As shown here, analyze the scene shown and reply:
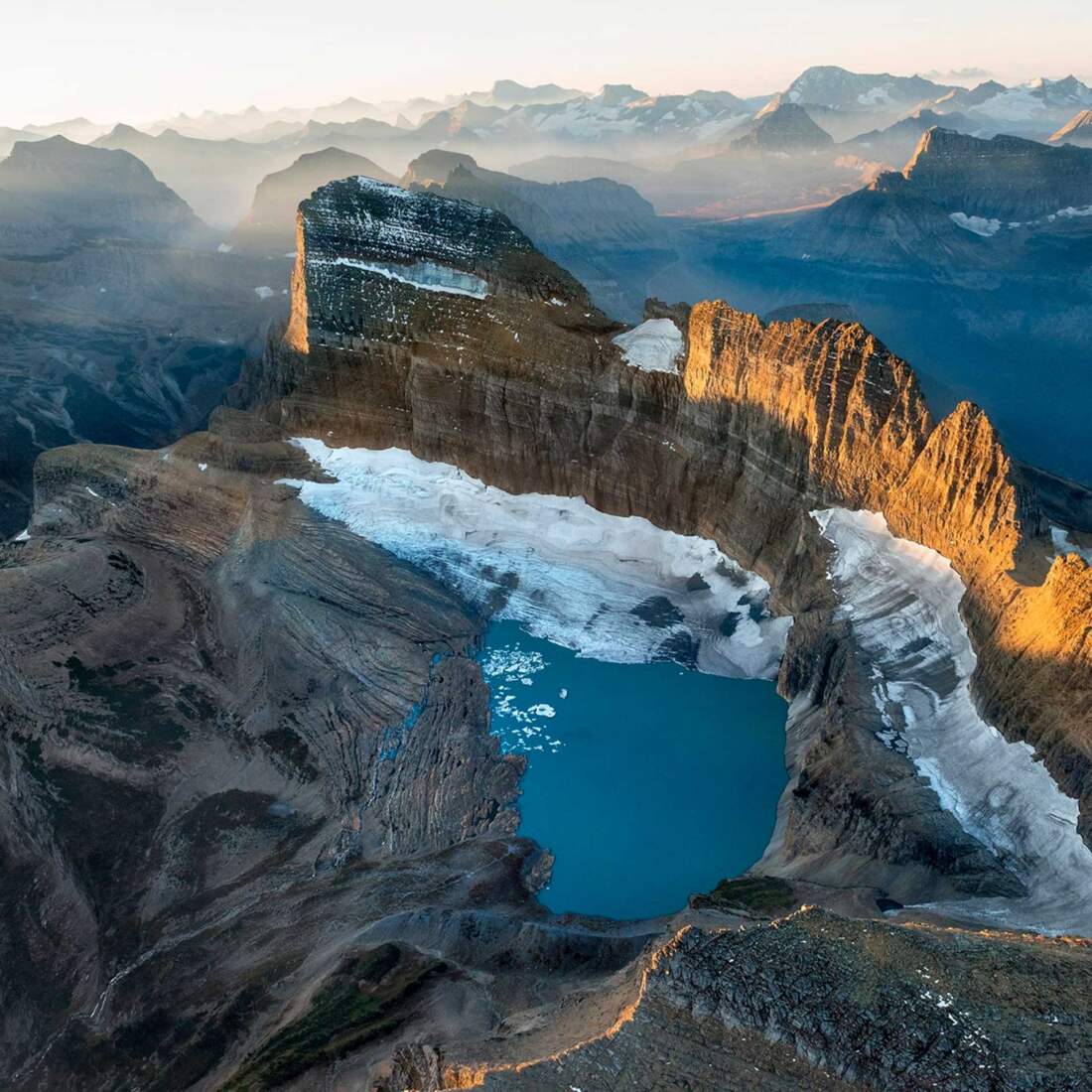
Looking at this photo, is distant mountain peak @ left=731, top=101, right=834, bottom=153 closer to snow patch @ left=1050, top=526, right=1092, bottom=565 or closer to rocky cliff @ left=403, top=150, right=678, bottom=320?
rocky cliff @ left=403, top=150, right=678, bottom=320

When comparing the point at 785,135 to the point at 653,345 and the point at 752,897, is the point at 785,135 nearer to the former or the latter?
the point at 653,345

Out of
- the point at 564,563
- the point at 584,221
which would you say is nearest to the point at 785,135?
the point at 584,221

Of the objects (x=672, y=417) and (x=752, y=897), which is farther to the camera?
(x=672, y=417)

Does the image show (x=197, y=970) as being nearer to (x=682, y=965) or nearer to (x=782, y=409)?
(x=682, y=965)

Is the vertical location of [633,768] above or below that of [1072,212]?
below

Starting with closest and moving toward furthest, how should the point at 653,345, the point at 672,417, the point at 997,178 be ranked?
the point at 672,417 < the point at 653,345 < the point at 997,178

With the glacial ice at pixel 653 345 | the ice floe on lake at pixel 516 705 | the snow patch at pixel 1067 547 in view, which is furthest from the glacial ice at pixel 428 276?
the snow patch at pixel 1067 547
